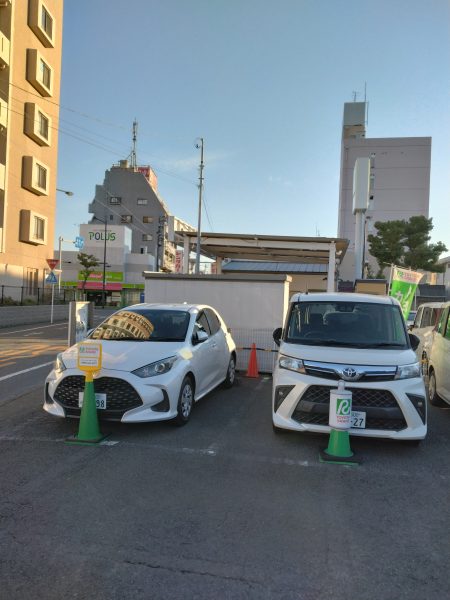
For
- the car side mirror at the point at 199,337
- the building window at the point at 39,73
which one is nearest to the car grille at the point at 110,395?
the car side mirror at the point at 199,337

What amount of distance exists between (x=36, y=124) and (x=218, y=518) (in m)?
31.7

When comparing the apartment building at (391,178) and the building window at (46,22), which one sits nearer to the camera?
the building window at (46,22)

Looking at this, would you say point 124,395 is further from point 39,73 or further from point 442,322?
point 39,73

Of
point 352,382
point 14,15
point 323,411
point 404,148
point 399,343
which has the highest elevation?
point 404,148

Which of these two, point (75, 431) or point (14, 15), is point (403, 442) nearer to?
point (75, 431)

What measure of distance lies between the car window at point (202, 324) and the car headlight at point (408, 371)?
3.08 meters

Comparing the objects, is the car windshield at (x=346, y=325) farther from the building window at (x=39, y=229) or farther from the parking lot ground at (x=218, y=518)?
the building window at (x=39, y=229)

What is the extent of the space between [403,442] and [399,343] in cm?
121

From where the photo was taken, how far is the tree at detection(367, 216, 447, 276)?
3562cm

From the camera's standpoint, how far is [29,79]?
97.7 ft

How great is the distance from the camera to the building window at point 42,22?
29625 millimetres

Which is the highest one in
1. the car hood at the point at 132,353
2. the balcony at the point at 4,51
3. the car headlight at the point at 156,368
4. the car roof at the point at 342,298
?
the balcony at the point at 4,51

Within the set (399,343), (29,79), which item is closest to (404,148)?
(29,79)

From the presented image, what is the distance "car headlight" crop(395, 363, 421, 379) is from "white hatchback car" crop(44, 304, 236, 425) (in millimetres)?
2654
